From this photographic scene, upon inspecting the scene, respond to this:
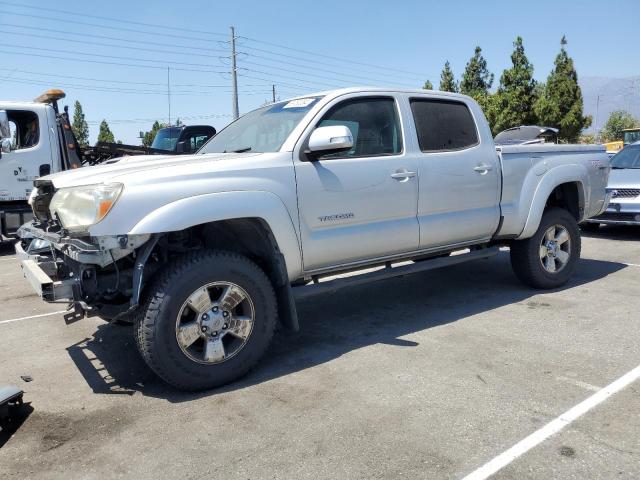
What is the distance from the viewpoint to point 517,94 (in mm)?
30641

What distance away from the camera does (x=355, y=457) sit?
2764 millimetres

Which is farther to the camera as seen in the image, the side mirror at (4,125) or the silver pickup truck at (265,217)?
the side mirror at (4,125)

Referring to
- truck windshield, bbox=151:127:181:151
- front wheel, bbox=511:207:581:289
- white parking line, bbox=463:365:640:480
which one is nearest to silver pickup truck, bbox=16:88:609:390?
front wheel, bbox=511:207:581:289

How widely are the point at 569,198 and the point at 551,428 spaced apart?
12.6ft

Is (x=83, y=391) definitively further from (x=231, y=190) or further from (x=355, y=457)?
(x=355, y=457)

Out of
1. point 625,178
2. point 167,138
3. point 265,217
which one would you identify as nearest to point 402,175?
point 265,217

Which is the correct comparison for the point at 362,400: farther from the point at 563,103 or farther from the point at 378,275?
the point at 563,103

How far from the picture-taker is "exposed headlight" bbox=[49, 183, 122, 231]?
331cm

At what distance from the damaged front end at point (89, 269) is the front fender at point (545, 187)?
3.69 m

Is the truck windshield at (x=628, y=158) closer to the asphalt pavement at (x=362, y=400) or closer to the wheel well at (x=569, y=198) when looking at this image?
the wheel well at (x=569, y=198)

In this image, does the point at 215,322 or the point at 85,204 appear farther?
the point at 215,322

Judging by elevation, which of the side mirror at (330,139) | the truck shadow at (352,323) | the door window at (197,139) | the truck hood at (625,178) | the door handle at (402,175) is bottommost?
the truck shadow at (352,323)

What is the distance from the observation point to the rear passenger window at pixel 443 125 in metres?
4.83

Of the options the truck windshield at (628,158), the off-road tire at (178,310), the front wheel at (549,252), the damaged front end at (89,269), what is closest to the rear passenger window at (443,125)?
the front wheel at (549,252)
